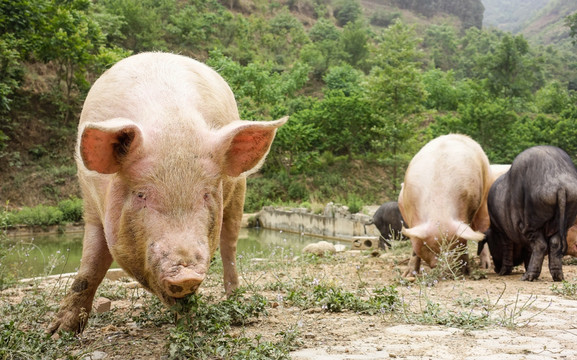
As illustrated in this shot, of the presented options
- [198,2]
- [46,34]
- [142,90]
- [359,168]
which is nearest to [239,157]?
[142,90]

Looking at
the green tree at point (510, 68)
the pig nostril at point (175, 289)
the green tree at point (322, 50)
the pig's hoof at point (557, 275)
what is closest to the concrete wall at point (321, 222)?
the pig's hoof at point (557, 275)

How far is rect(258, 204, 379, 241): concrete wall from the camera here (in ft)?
54.7

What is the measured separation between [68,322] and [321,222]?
14996 millimetres

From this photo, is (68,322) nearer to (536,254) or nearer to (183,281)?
(183,281)

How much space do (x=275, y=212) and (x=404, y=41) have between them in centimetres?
1055

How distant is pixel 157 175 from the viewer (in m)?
2.54

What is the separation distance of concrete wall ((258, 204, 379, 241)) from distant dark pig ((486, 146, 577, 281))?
936 centimetres

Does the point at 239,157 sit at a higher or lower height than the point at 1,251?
higher

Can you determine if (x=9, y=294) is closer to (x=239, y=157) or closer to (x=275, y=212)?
(x=239, y=157)

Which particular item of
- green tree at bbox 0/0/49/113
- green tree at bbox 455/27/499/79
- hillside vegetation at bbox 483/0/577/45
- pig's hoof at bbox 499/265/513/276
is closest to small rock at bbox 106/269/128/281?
pig's hoof at bbox 499/265/513/276

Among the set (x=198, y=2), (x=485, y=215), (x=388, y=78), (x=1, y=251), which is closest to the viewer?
(x=1, y=251)

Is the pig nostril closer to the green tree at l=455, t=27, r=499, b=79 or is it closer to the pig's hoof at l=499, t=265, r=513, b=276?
the pig's hoof at l=499, t=265, r=513, b=276

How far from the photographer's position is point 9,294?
5.10 metres

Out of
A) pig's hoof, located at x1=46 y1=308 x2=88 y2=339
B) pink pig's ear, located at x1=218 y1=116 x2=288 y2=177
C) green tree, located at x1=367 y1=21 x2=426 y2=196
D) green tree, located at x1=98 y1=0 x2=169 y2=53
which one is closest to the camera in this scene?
pink pig's ear, located at x1=218 y1=116 x2=288 y2=177
